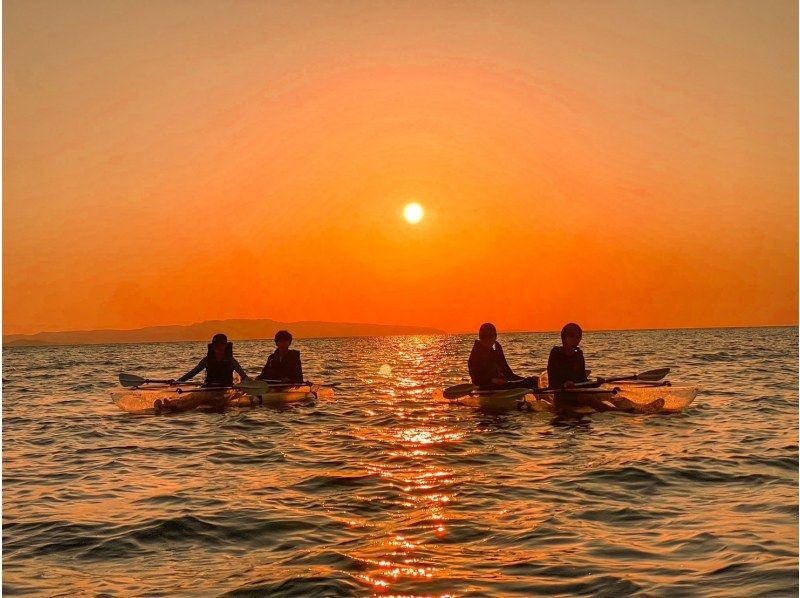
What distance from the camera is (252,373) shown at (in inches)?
1693

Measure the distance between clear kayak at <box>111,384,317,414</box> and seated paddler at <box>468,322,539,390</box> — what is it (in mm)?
5440

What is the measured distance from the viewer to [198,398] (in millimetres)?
21359

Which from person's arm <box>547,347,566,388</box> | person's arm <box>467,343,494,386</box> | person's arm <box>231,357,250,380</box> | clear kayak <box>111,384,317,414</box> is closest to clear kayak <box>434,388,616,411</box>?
person's arm <box>547,347,566,388</box>

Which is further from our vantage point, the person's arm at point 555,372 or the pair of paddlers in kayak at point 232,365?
the pair of paddlers in kayak at point 232,365

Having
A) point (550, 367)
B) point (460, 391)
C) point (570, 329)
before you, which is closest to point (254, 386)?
point (460, 391)

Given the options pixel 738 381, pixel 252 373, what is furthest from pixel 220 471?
pixel 252 373

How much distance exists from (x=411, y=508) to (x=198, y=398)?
12962mm

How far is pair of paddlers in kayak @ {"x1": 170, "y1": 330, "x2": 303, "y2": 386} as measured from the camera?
70.0 feet

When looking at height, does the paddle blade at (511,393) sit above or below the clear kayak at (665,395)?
above

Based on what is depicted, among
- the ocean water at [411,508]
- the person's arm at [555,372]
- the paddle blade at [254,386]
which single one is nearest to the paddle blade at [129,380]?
the paddle blade at [254,386]

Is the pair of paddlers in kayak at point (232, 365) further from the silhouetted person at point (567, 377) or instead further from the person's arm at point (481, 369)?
the silhouetted person at point (567, 377)

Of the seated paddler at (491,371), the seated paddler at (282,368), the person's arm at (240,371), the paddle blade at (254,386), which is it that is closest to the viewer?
the seated paddler at (491,371)

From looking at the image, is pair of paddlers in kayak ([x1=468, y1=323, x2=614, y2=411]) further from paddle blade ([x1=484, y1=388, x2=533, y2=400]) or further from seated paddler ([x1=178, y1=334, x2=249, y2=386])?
seated paddler ([x1=178, y1=334, x2=249, y2=386])

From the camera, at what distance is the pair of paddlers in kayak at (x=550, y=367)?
60.2 feet
